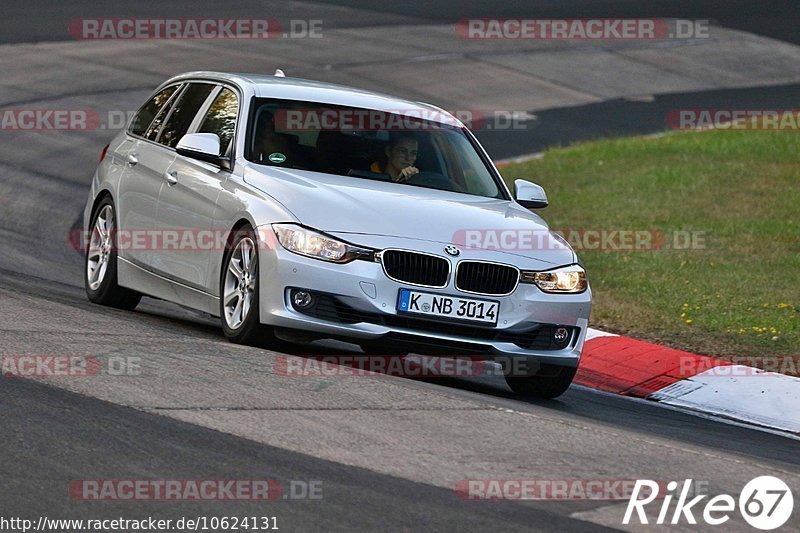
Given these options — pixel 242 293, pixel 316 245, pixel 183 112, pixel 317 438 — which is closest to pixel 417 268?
pixel 316 245

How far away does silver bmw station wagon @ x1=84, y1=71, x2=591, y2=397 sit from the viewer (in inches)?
345

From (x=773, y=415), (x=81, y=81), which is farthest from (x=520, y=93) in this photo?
(x=773, y=415)

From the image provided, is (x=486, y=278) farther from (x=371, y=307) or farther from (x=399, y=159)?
(x=399, y=159)

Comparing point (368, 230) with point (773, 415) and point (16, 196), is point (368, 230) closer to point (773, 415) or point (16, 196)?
point (773, 415)

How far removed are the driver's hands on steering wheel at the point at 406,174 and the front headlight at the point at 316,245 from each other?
129cm

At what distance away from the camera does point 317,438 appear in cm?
706

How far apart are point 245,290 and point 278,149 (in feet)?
3.74

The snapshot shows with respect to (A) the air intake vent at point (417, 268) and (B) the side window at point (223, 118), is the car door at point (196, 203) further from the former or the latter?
(A) the air intake vent at point (417, 268)

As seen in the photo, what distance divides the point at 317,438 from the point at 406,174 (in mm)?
3263

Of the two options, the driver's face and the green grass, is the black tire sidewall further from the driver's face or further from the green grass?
the green grass

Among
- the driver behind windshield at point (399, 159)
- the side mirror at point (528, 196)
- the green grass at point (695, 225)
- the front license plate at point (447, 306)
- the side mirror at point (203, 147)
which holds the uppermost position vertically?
the side mirror at point (203, 147)

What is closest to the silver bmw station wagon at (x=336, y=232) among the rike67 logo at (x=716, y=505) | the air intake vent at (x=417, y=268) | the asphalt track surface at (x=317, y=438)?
the air intake vent at (x=417, y=268)

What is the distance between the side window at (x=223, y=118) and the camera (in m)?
10.1

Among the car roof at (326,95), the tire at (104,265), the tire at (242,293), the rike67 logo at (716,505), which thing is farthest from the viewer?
the tire at (104,265)
